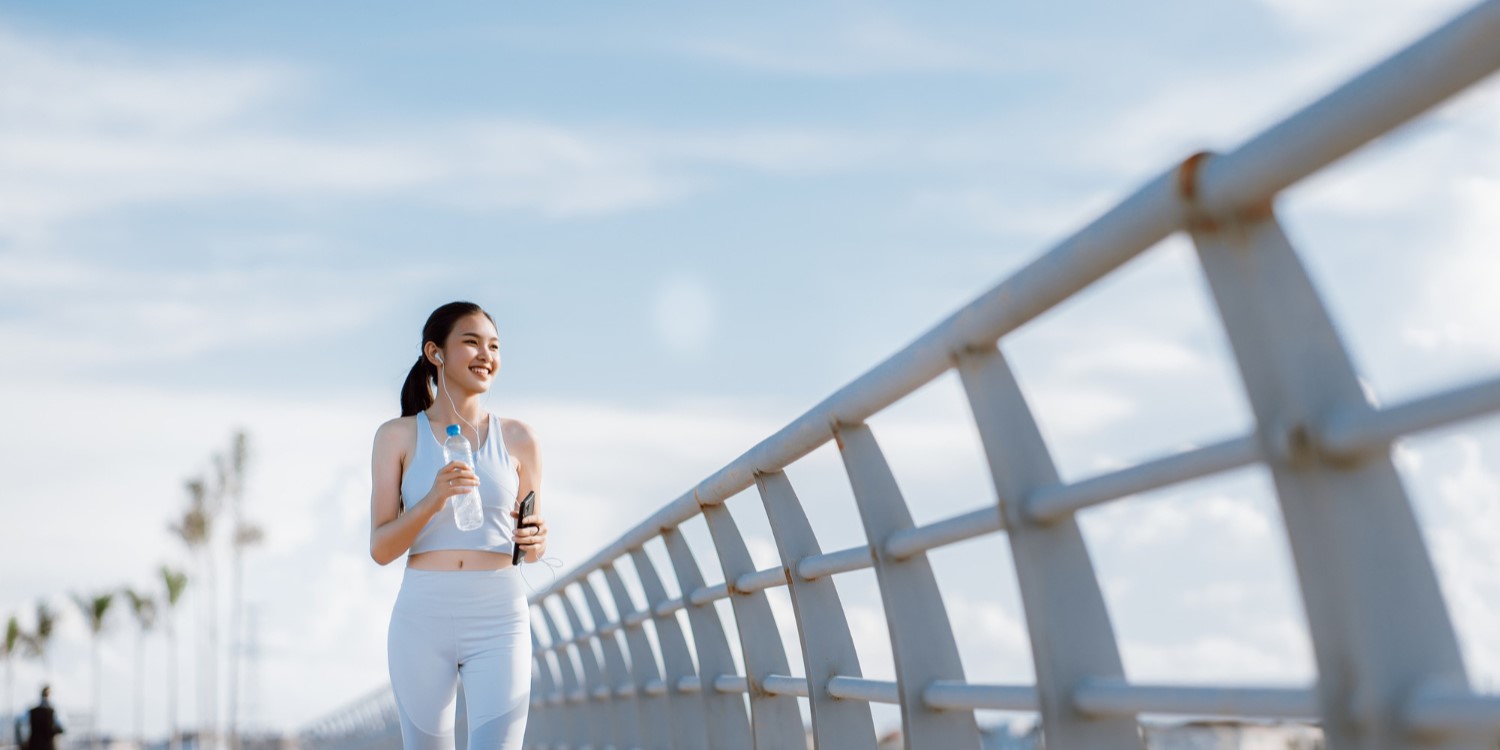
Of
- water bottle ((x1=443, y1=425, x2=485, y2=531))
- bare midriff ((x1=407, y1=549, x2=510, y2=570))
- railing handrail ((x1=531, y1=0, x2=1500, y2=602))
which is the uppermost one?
water bottle ((x1=443, y1=425, x2=485, y2=531))

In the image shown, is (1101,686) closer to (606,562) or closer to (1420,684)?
(1420,684)

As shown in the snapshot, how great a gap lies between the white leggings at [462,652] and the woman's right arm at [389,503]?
0.49 ft

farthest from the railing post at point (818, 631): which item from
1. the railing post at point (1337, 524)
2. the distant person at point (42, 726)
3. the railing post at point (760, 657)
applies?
the distant person at point (42, 726)

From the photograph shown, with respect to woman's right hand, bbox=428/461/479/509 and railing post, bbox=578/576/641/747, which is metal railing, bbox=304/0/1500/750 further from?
railing post, bbox=578/576/641/747

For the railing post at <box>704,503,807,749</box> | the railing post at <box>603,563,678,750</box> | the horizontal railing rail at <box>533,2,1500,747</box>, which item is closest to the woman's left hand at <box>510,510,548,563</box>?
the railing post at <box>704,503,807,749</box>

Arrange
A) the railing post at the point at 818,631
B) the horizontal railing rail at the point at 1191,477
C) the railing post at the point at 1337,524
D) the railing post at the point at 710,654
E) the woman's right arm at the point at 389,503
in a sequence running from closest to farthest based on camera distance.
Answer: the horizontal railing rail at the point at 1191,477, the railing post at the point at 1337,524, the railing post at the point at 818,631, the woman's right arm at the point at 389,503, the railing post at the point at 710,654

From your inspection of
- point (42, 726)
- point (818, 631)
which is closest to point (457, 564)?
point (818, 631)

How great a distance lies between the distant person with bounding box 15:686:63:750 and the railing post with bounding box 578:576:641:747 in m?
12.9

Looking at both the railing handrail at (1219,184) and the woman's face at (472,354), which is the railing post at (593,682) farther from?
the railing handrail at (1219,184)

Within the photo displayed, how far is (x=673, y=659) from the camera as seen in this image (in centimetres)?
734

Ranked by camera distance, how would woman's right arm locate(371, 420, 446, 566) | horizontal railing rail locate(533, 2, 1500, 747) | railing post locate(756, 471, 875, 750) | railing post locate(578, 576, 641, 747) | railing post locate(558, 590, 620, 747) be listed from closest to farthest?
1. horizontal railing rail locate(533, 2, 1500, 747)
2. railing post locate(756, 471, 875, 750)
3. woman's right arm locate(371, 420, 446, 566)
4. railing post locate(578, 576, 641, 747)
5. railing post locate(558, 590, 620, 747)

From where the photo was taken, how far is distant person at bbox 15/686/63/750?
64.3 ft

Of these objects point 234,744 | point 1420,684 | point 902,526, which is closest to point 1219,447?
point 1420,684

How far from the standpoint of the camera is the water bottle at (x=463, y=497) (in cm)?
512
